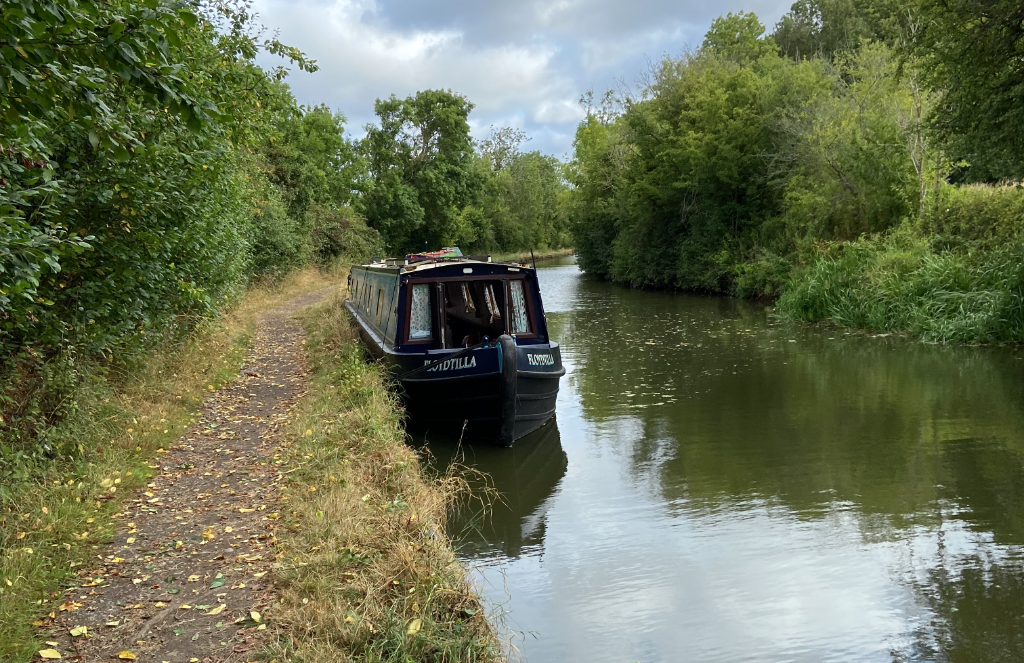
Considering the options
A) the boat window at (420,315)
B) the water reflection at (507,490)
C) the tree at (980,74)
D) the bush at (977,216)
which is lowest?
the water reflection at (507,490)

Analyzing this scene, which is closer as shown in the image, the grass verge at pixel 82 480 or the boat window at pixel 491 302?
the grass verge at pixel 82 480

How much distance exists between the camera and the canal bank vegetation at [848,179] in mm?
12258

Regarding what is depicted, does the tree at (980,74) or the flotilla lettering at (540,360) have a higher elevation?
the tree at (980,74)

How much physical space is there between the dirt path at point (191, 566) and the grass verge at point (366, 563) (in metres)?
0.18

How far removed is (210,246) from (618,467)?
4.98 meters

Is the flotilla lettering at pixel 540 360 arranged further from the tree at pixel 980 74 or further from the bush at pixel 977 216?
the bush at pixel 977 216

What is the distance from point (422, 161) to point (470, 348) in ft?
122

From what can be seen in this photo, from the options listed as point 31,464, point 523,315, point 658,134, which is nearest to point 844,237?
point 658,134

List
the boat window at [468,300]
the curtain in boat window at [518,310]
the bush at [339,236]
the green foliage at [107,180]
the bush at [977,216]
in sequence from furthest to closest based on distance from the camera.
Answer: the bush at [339,236], the bush at [977,216], the boat window at [468,300], the curtain in boat window at [518,310], the green foliage at [107,180]

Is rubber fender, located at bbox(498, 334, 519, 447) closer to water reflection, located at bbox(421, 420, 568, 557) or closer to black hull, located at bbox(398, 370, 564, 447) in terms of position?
black hull, located at bbox(398, 370, 564, 447)

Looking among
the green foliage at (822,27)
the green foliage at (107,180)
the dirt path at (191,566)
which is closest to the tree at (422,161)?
the green foliage at (822,27)

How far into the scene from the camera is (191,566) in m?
4.40

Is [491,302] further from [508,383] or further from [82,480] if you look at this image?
[82,480]

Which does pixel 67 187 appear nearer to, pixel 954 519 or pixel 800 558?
pixel 800 558
